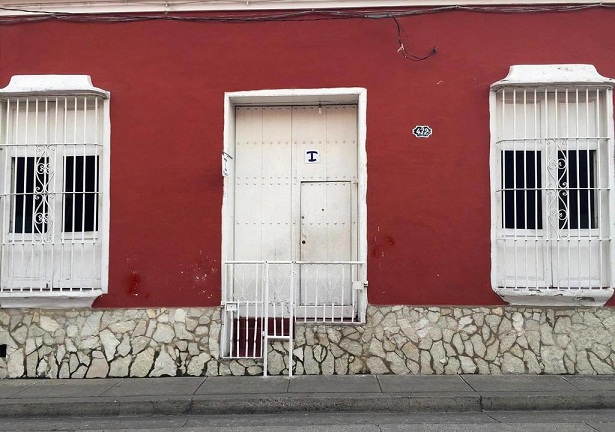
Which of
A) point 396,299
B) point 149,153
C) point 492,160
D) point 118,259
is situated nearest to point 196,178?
point 149,153

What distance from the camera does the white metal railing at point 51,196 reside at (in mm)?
7223

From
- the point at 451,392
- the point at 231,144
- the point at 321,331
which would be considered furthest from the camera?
the point at 231,144

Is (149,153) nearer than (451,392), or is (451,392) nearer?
(451,392)

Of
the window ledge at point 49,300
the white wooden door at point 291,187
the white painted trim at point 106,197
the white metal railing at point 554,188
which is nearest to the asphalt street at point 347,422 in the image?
the window ledge at point 49,300

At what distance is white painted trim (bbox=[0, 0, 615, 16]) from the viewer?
718 centimetres

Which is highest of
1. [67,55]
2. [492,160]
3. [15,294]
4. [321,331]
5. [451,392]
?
[67,55]

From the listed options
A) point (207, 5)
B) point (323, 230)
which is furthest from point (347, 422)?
point (207, 5)

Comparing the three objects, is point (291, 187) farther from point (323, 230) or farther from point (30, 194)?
point (30, 194)

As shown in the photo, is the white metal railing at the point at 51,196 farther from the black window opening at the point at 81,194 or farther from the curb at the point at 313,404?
the curb at the point at 313,404

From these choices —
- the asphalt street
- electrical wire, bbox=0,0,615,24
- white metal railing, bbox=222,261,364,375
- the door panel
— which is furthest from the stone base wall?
electrical wire, bbox=0,0,615,24

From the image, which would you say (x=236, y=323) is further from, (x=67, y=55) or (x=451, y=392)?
(x=67, y=55)

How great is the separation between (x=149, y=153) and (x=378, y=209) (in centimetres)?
293

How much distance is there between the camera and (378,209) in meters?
7.08

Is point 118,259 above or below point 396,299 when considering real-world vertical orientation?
above
